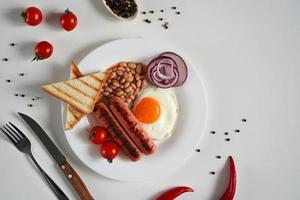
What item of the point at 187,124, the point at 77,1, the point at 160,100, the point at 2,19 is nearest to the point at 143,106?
the point at 160,100

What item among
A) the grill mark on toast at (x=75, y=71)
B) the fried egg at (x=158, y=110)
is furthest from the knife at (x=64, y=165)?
the fried egg at (x=158, y=110)

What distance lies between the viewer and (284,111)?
2.90 metres

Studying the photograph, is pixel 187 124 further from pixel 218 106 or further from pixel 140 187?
pixel 140 187

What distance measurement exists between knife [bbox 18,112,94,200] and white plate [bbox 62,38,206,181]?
11 cm

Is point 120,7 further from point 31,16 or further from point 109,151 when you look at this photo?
point 109,151

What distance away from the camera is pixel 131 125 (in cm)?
263

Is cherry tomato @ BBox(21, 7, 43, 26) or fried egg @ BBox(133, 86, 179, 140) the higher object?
cherry tomato @ BBox(21, 7, 43, 26)

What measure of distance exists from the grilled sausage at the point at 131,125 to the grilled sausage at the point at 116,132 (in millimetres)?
30

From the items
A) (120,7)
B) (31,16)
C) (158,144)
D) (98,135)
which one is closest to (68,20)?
(31,16)

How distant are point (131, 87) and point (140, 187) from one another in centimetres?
64

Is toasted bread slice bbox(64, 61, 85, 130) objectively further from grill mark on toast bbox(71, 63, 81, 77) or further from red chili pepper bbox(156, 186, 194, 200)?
red chili pepper bbox(156, 186, 194, 200)

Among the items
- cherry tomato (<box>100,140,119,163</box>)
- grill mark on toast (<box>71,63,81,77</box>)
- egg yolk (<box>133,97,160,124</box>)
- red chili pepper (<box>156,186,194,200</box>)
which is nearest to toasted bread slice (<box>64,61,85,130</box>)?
grill mark on toast (<box>71,63,81,77</box>)

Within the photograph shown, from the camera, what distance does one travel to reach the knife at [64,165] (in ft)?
8.77

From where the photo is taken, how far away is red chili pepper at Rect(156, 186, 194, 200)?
272 cm
